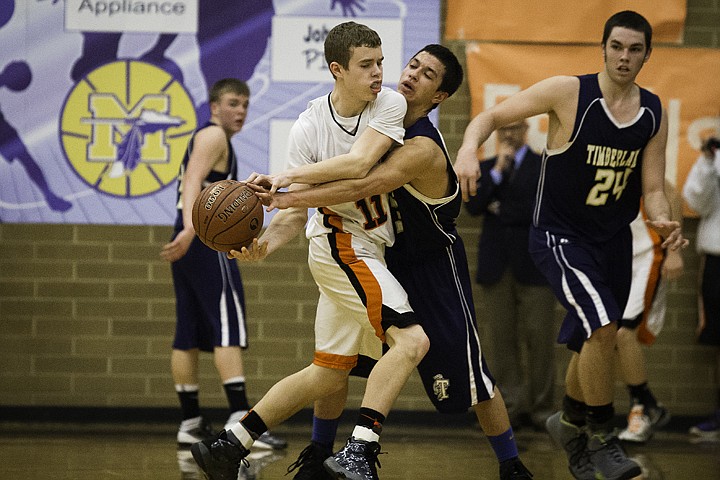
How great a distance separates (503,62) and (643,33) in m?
2.53

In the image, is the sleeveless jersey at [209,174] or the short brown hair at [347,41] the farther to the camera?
the sleeveless jersey at [209,174]

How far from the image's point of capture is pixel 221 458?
409 cm

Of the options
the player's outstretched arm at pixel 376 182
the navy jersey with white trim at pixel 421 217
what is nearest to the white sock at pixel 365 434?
the navy jersey with white trim at pixel 421 217

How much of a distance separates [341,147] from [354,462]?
3.94ft

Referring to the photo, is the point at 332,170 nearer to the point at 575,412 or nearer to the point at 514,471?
the point at 514,471

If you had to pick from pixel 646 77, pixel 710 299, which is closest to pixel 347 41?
pixel 646 77

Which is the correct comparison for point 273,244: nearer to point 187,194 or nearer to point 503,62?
point 187,194

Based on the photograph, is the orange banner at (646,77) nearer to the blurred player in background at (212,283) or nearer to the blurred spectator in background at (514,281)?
the blurred spectator in background at (514,281)

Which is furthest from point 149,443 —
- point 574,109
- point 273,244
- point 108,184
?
point 574,109

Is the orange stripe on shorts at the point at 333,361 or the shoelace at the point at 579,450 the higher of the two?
the orange stripe on shorts at the point at 333,361

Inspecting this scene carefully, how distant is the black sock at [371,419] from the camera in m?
3.89

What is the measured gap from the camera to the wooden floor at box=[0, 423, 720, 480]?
4945 millimetres

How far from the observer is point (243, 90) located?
Answer: 230 inches

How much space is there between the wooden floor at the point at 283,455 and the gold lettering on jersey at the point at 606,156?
1483 mm
